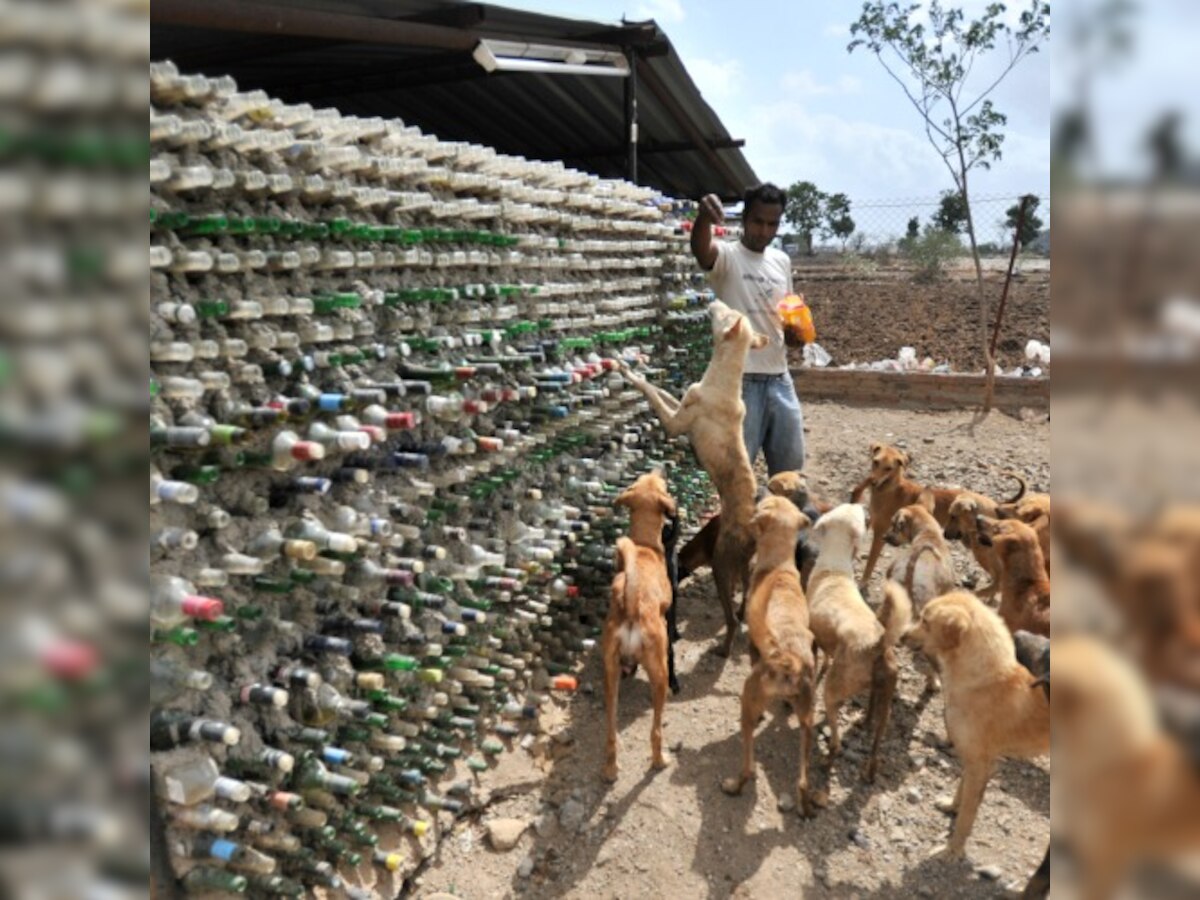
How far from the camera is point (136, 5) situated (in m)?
0.62

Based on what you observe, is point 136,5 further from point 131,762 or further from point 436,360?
point 436,360

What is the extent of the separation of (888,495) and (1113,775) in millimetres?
6471

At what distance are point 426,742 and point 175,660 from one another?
1.68m

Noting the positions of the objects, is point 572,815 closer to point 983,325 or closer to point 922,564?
point 922,564

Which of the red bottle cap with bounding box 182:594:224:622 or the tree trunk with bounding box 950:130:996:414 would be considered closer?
the red bottle cap with bounding box 182:594:224:622

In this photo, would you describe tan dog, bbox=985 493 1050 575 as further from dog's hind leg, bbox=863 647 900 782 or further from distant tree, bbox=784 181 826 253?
distant tree, bbox=784 181 826 253

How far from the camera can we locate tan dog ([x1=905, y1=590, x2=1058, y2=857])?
3.66 meters

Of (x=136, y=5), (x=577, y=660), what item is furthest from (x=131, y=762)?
(x=577, y=660)

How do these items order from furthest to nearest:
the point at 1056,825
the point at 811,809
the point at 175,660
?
1. the point at 811,809
2. the point at 175,660
3. the point at 1056,825

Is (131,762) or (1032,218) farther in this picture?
(1032,218)

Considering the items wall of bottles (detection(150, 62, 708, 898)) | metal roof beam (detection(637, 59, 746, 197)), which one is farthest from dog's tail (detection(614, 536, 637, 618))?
metal roof beam (detection(637, 59, 746, 197))

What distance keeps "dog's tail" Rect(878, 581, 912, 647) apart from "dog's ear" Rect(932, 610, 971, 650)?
0.62 metres

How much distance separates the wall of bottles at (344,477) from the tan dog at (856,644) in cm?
142

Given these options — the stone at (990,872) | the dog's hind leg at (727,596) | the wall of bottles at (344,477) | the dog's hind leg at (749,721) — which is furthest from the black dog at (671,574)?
the stone at (990,872)
